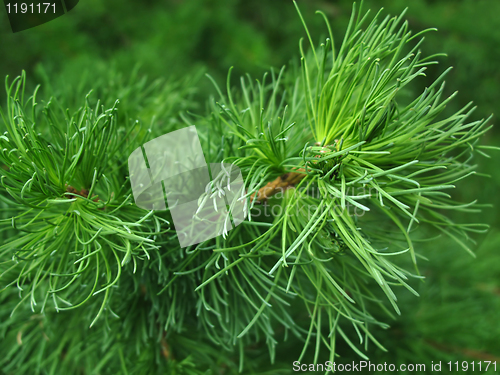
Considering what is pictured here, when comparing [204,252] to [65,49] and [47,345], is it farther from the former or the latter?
[65,49]

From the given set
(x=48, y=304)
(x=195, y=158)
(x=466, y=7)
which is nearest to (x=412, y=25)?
(x=466, y=7)
